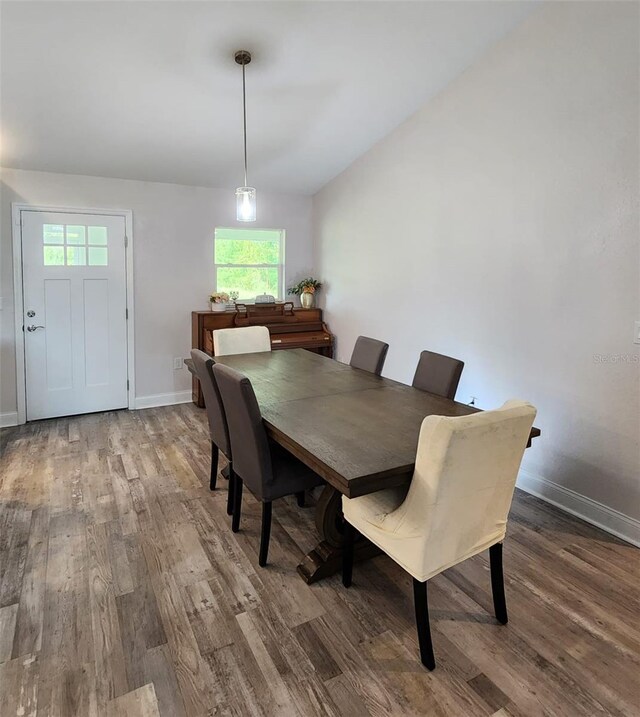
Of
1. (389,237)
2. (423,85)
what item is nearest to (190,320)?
(389,237)

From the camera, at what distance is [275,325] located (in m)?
5.12

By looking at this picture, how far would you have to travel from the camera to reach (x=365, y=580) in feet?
7.14

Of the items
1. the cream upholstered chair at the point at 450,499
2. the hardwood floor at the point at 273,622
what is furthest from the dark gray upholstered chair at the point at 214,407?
the cream upholstered chair at the point at 450,499

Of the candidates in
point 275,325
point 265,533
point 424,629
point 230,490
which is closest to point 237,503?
point 230,490

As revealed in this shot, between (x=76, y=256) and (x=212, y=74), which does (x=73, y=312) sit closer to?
(x=76, y=256)

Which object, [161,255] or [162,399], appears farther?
[162,399]

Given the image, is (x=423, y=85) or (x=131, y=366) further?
(x=131, y=366)

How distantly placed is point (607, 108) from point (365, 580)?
2741 millimetres

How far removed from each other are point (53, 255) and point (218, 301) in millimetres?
1544

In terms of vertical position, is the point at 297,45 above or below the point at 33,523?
above

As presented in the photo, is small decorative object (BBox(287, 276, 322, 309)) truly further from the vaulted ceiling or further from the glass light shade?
the glass light shade

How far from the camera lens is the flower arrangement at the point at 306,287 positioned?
539 centimetres

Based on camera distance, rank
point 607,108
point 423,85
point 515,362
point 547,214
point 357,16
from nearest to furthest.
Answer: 1. point 607,108
2. point 357,16
3. point 547,214
4. point 515,362
5. point 423,85

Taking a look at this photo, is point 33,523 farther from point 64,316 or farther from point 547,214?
point 547,214
